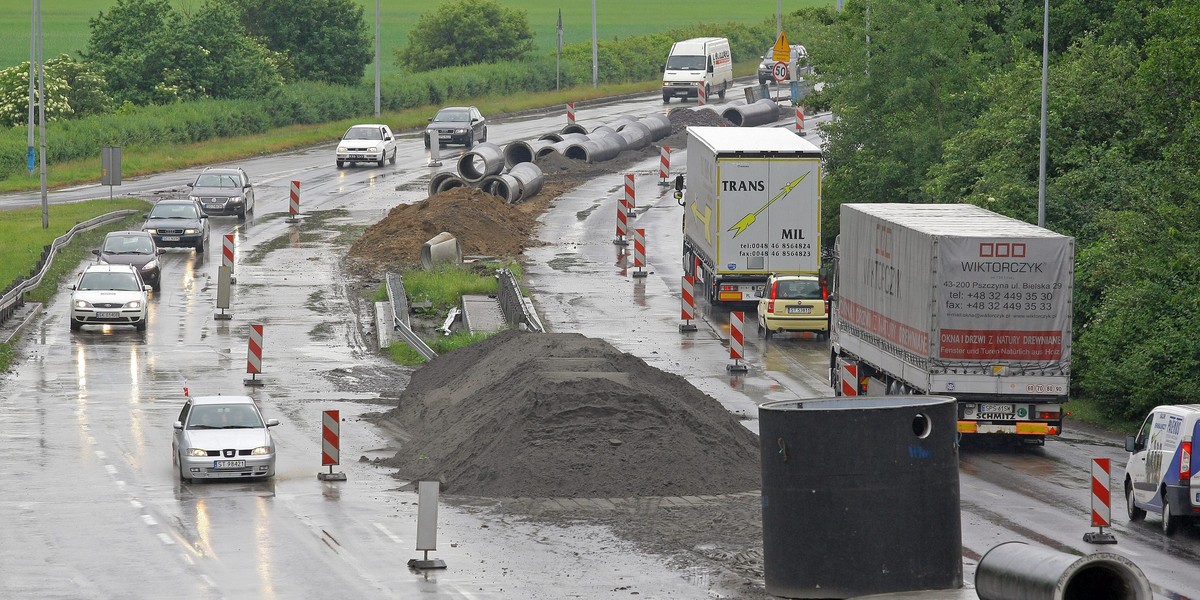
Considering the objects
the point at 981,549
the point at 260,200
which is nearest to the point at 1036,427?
the point at 981,549

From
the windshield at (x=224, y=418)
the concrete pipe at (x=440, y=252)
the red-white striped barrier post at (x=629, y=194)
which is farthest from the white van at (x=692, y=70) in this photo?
the windshield at (x=224, y=418)

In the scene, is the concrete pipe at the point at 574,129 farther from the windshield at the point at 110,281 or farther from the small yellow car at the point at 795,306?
the windshield at the point at 110,281

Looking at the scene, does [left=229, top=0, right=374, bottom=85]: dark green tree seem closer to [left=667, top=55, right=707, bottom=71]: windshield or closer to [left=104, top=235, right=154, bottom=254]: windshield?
[left=667, top=55, right=707, bottom=71]: windshield

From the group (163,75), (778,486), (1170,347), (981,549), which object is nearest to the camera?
(778,486)

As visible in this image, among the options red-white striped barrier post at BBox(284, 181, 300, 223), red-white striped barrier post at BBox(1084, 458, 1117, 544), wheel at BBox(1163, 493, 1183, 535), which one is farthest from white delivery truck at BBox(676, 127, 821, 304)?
red-white striped barrier post at BBox(1084, 458, 1117, 544)

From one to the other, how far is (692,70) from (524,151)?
72.6 feet

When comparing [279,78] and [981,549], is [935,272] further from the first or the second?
[279,78]

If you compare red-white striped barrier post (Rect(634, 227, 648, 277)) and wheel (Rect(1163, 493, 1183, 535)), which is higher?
red-white striped barrier post (Rect(634, 227, 648, 277))

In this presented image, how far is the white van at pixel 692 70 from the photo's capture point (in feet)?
288

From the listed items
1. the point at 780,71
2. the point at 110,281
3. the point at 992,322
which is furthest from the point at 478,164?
the point at 992,322

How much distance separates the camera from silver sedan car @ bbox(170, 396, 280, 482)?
81.1 ft

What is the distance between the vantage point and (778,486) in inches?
519

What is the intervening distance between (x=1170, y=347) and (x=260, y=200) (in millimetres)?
37582

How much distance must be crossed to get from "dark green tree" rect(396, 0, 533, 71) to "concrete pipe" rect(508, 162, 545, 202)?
128 feet
